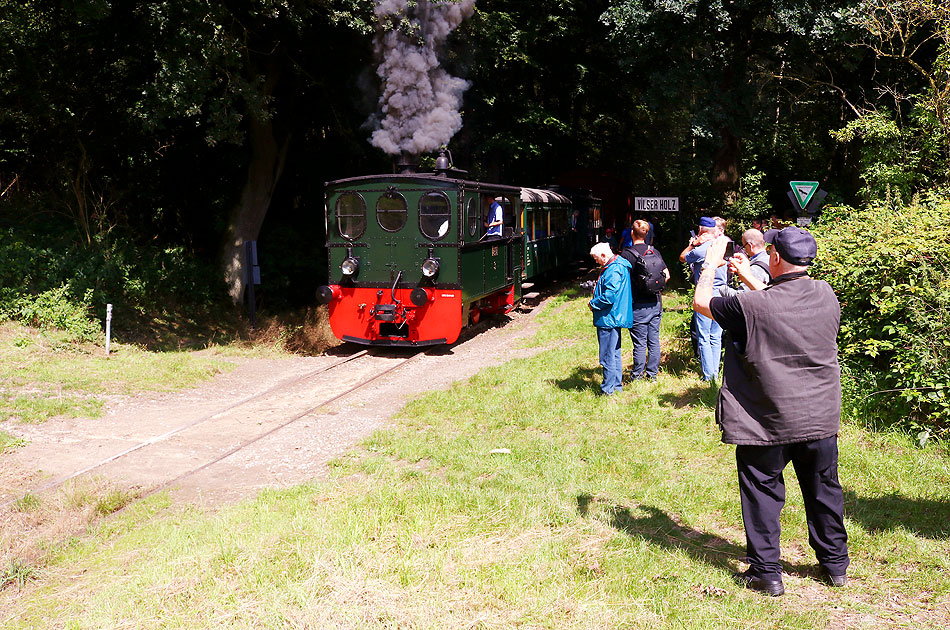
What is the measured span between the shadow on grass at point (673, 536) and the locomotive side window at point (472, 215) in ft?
25.3

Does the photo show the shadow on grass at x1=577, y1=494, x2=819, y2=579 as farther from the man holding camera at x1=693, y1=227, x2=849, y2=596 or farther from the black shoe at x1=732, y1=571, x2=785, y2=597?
the man holding camera at x1=693, y1=227, x2=849, y2=596

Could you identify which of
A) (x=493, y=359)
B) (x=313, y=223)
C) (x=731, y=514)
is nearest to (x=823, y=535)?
(x=731, y=514)

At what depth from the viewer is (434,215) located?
12461 millimetres

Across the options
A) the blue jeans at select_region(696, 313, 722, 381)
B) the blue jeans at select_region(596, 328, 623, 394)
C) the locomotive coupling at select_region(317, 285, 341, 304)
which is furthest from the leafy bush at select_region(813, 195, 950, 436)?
the locomotive coupling at select_region(317, 285, 341, 304)

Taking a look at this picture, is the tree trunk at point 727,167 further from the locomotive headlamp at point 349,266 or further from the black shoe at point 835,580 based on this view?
the black shoe at point 835,580

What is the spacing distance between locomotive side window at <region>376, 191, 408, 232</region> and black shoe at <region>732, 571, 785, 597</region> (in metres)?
9.36

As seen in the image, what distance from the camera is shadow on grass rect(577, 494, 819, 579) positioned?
450 cm

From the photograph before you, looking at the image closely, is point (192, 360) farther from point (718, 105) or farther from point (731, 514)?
point (718, 105)

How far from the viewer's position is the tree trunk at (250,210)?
1697 centimetres

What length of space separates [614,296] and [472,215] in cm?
520

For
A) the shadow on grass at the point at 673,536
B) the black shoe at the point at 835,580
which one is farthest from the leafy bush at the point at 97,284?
the black shoe at the point at 835,580

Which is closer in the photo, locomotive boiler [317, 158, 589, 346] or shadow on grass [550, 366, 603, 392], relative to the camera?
shadow on grass [550, 366, 603, 392]

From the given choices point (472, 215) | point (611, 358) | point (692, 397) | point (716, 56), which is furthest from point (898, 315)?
point (716, 56)

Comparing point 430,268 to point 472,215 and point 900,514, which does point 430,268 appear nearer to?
point 472,215
